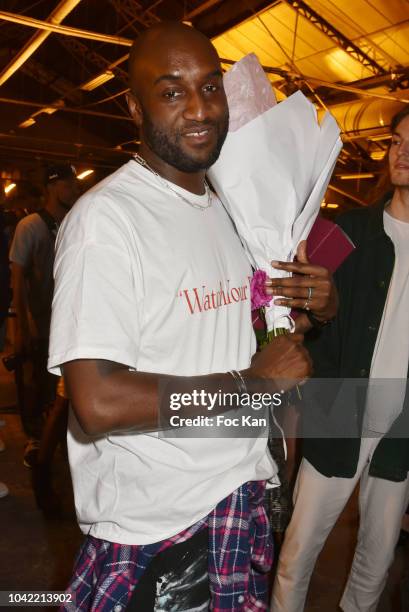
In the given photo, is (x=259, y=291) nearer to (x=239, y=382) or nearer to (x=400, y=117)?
(x=239, y=382)

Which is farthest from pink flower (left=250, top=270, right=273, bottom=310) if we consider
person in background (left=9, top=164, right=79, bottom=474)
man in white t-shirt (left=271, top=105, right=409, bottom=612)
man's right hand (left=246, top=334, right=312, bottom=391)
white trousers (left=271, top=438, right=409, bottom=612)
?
person in background (left=9, top=164, right=79, bottom=474)

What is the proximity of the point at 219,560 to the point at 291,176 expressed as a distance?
2.81ft

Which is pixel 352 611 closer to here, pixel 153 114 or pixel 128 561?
pixel 128 561

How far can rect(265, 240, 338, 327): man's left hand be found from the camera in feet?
4.26

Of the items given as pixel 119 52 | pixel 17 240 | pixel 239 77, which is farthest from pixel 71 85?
pixel 239 77

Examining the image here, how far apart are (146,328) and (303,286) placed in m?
0.38

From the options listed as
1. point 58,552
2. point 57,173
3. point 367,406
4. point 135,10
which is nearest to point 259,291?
point 367,406

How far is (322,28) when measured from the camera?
334 inches

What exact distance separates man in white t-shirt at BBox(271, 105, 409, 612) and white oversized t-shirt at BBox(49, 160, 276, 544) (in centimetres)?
82

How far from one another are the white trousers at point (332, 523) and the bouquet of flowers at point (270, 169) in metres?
0.95

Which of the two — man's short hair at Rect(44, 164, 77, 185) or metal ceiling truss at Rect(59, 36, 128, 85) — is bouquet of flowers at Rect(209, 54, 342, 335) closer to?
man's short hair at Rect(44, 164, 77, 185)

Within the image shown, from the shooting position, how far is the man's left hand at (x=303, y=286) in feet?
4.26

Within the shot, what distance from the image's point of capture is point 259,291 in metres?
1.31

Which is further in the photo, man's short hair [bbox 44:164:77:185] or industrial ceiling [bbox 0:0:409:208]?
industrial ceiling [bbox 0:0:409:208]
